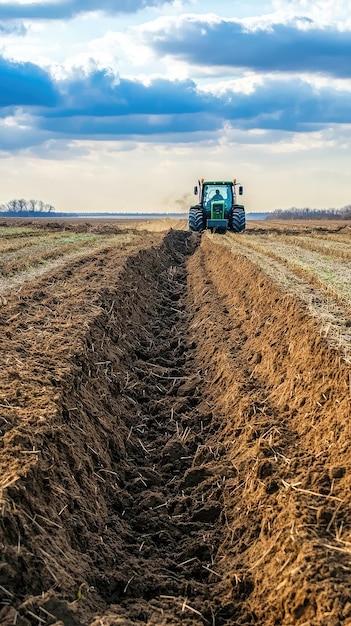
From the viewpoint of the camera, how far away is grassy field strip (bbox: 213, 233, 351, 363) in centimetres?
845

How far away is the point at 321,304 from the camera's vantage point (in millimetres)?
10930

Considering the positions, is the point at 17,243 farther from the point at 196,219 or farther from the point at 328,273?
the point at 328,273

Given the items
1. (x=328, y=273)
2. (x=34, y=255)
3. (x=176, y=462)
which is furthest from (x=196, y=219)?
(x=176, y=462)

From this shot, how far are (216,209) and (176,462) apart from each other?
96.6ft

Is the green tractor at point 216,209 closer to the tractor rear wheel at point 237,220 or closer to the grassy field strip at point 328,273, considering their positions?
the tractor rear wheel at point 237,220

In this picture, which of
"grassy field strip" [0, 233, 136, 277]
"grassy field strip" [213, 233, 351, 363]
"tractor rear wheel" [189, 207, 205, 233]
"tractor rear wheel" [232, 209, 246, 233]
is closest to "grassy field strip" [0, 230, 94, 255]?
"grassy field strip" [0, 233, 136, 277]

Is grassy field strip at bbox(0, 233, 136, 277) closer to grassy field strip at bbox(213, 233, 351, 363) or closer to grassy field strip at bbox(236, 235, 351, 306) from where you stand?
grassy field strip at bbox(213, 233, 351, 363)

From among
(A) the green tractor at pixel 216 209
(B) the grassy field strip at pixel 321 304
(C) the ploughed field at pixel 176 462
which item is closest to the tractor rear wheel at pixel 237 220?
(A) the green tractor at pixel 216 209

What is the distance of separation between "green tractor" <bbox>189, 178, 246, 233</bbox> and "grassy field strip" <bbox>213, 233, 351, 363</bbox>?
19027 mm

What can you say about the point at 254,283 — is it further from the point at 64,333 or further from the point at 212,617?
the point at 212,617

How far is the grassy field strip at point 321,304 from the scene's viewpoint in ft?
27.7

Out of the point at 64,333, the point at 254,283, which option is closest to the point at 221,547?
the point at 64,333

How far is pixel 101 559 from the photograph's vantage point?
5543 millimetres

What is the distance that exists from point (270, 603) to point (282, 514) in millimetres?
938
